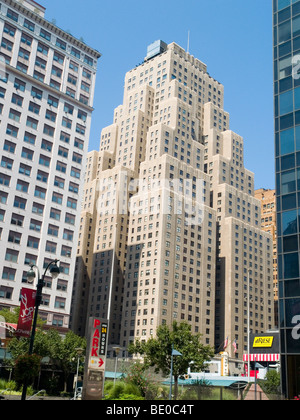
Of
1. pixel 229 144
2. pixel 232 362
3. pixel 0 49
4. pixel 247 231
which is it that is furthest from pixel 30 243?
pixel 229 144

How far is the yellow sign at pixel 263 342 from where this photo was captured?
84.2 m

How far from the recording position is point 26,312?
30.6 metres

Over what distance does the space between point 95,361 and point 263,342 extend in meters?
65.5

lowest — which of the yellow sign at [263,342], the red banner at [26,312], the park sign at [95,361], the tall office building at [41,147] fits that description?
the park sign at [95,361]

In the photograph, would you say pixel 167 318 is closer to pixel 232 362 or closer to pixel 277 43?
pixel 232 362

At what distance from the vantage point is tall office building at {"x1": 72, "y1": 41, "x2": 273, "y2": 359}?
113m

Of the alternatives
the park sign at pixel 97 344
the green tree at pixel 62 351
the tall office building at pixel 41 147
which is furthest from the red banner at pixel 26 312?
the tall office building at pixel 41 147

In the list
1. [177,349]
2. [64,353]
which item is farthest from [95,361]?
[64,353]

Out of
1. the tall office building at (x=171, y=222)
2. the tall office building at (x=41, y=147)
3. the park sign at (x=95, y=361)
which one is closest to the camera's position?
the park sign at (x=95, y=361)

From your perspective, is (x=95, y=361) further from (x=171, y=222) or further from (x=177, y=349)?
(x=171, y=222)

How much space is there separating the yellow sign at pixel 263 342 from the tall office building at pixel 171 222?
83.7ft

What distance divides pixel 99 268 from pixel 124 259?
7095 millimetres

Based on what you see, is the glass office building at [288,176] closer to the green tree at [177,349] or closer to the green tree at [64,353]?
the green tree at [177,349]

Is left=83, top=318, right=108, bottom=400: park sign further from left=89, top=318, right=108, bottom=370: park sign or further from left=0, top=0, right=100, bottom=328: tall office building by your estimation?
left=0, top=0, right=100, bottom=328: tall office building
